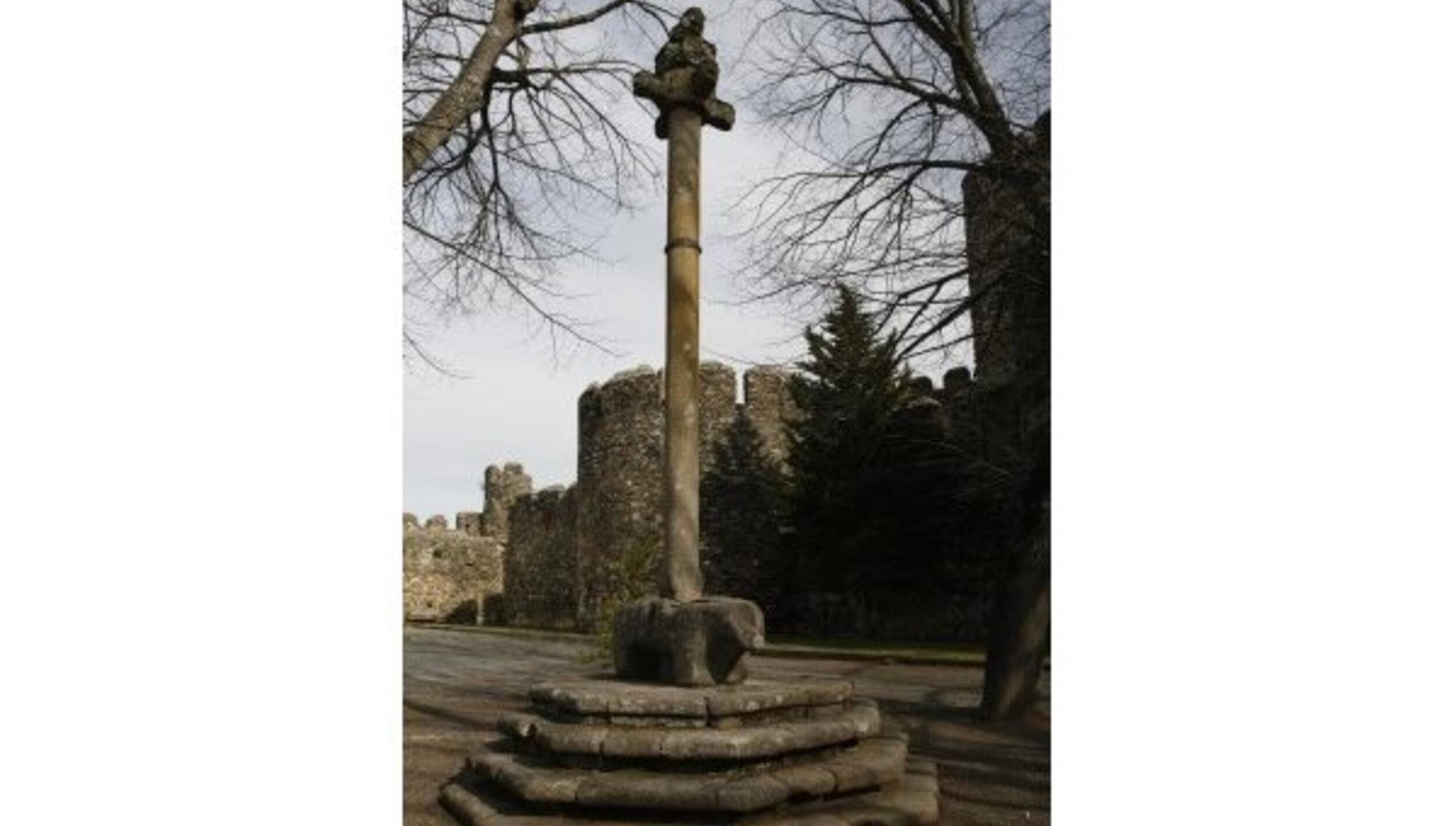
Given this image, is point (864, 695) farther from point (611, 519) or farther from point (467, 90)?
point (611, 519)

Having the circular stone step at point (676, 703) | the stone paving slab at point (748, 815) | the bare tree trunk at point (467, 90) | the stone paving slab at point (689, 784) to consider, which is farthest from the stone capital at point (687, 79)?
the stone paving slab at point (748, 815)

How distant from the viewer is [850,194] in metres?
5.81

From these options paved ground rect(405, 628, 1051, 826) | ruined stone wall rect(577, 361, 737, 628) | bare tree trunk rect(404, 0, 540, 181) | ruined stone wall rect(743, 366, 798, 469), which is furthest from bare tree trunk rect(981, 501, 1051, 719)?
ruined stone wall rect(743, 366, 798, 469)

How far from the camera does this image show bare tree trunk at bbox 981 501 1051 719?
558cm

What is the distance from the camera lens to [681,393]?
14.4ft

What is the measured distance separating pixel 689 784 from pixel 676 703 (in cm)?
36

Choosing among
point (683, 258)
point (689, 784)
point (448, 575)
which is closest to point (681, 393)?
point (683, 258)

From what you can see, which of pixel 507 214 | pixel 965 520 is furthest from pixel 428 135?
pixel 965 520

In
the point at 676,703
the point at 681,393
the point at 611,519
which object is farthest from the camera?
the point at 611,519

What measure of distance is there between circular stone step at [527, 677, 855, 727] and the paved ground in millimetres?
567

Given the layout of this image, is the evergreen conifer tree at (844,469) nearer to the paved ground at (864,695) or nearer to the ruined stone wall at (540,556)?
the paved ground at (864,695)

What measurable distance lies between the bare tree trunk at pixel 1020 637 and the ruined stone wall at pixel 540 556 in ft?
33.6

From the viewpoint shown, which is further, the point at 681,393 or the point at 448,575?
the point at 448,575

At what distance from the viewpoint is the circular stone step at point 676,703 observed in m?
3.57
